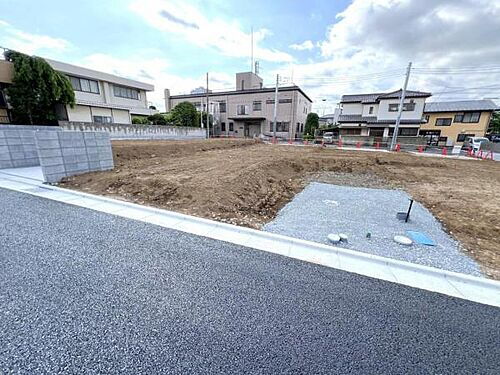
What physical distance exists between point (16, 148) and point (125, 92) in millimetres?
16300

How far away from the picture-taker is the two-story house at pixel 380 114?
939 inches

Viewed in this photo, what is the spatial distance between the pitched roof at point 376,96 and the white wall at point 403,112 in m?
0.44

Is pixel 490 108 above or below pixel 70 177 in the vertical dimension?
above

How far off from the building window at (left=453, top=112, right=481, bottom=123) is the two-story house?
6791mm

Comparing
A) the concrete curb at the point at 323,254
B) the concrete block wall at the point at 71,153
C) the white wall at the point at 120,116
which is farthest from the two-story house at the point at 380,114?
the white wall at the point at 120,116

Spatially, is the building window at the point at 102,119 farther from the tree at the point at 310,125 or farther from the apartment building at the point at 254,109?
the tree at the point at 310,125

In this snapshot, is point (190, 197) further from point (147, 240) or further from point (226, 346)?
point (226, 346)

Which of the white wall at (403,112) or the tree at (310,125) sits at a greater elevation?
the white wall at (403,112)

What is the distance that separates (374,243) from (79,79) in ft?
76.5

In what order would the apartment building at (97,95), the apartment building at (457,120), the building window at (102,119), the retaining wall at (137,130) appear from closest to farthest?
the retaining wall at (137,130) < the apartment building at (97,95) < the building window at (102,119) < the apartment building at (457,120)

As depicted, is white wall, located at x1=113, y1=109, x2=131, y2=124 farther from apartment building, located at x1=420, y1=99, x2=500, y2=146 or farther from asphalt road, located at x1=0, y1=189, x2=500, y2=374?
apartment building, located at x1=420, y1=99, x2=500, y2=146

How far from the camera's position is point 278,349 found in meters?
1.58

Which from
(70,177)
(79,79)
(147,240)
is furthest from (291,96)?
(147,240)

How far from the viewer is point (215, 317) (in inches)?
72.9
